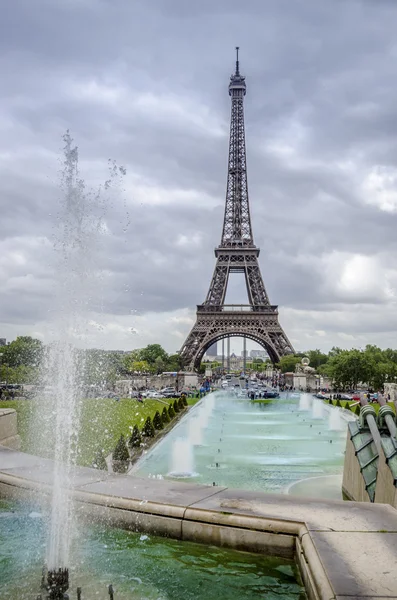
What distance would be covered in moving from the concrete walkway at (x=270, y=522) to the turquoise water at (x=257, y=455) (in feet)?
17.6

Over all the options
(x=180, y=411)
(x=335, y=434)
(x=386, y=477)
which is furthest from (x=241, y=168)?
(x=386, y=477)

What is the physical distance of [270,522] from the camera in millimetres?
6062

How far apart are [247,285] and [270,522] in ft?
291

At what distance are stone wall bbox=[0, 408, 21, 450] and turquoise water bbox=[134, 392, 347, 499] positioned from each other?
11.4 ft

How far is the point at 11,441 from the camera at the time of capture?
12.6m

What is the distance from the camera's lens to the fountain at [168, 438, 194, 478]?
14.7m

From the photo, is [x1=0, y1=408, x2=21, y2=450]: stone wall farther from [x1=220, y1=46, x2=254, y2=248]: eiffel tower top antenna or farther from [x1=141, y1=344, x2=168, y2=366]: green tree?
[x1=141, y1=344, x2=168, y2=366]: green tree

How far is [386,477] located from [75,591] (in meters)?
4.79

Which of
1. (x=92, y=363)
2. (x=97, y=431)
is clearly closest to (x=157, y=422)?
(x=97, y=431)

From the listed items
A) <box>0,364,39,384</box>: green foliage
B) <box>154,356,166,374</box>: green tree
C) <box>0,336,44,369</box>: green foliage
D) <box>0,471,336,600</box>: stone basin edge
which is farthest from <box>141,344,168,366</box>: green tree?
<box>0,471,336,600</box>: stone basin edge

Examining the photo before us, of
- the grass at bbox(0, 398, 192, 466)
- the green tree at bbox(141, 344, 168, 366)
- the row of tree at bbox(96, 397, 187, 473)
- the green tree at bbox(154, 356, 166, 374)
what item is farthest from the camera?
the green tree at bbox(141, 344, 168, 366)

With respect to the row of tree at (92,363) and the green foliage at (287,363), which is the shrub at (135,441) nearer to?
the row of tree at (92,363)

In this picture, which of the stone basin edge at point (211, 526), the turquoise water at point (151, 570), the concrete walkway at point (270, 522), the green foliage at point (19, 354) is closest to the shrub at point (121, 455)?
the concrete walkway at point (270, 522)

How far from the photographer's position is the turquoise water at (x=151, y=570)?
5.38 m
